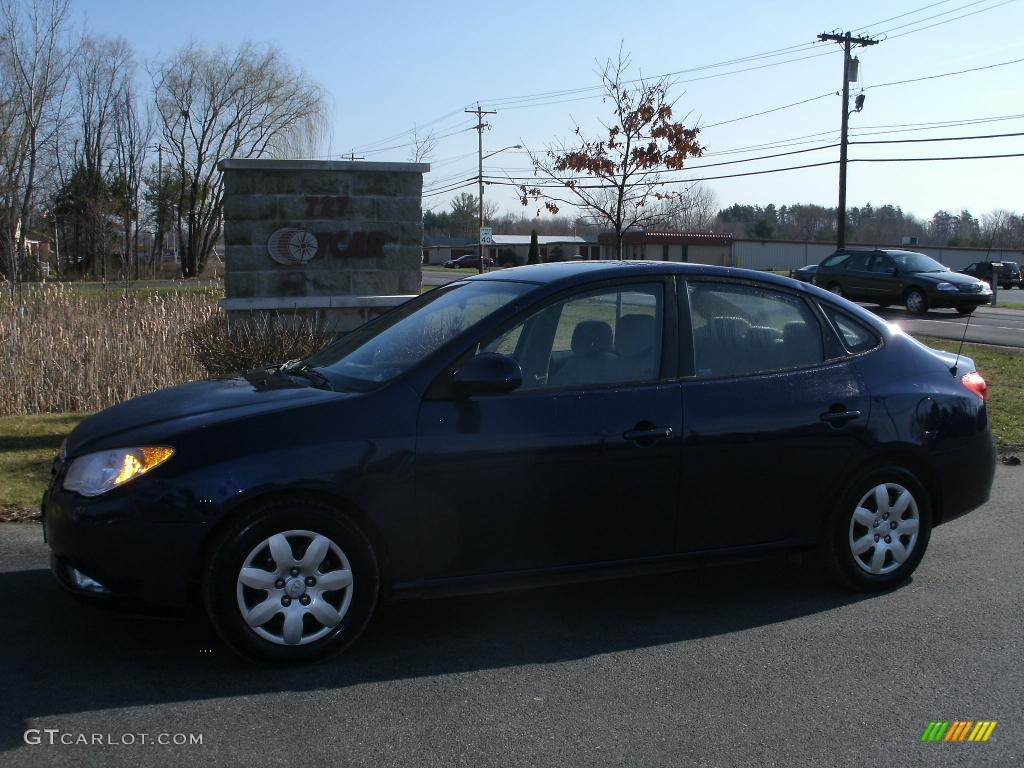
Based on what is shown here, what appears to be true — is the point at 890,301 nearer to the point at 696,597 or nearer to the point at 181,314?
the point at 181,314

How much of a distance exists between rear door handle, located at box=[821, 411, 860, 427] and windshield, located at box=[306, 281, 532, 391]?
1.56 m

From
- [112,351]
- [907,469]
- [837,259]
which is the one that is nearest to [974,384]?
[907,469]

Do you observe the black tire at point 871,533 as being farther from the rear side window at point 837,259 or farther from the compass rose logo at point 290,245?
the rear side window at point 837,259

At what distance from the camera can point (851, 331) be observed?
5.28 meters

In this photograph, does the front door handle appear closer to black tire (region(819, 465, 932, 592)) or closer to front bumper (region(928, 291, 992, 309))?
black tire (region(819, 465, 932, 592))

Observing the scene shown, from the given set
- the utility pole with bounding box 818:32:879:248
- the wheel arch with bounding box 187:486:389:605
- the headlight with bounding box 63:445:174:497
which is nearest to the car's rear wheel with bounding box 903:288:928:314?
the utility pole with bounding box 818:32:879:248

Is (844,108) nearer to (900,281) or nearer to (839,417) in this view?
(900,281)

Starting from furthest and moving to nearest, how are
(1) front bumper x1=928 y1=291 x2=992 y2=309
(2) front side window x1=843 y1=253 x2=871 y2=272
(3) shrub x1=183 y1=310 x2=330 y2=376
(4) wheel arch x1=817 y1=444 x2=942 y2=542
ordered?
(2) front side window x1=843 y1=253 x2=871 y2=272, (1) front bumper x1=928 y1=291 x2=992 y2=309, (3) shrub x1=183 y1=310 x2=330 y2=376, (4) wheel arch x1=817 y1=444 x2=942 y2=542

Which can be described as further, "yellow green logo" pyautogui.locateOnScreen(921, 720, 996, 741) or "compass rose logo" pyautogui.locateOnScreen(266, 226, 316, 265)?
"compass rose logo" pyautogui.locateOnScreen(266, 226, 316, 265)

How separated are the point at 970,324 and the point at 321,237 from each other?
17.5 meters

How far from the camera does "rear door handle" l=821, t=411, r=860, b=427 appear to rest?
4.97 metres

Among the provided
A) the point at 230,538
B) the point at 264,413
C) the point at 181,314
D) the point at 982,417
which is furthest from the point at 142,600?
the point at 181,314

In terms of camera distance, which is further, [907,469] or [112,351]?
[112,351]

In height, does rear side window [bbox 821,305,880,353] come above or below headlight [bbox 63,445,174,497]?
above
